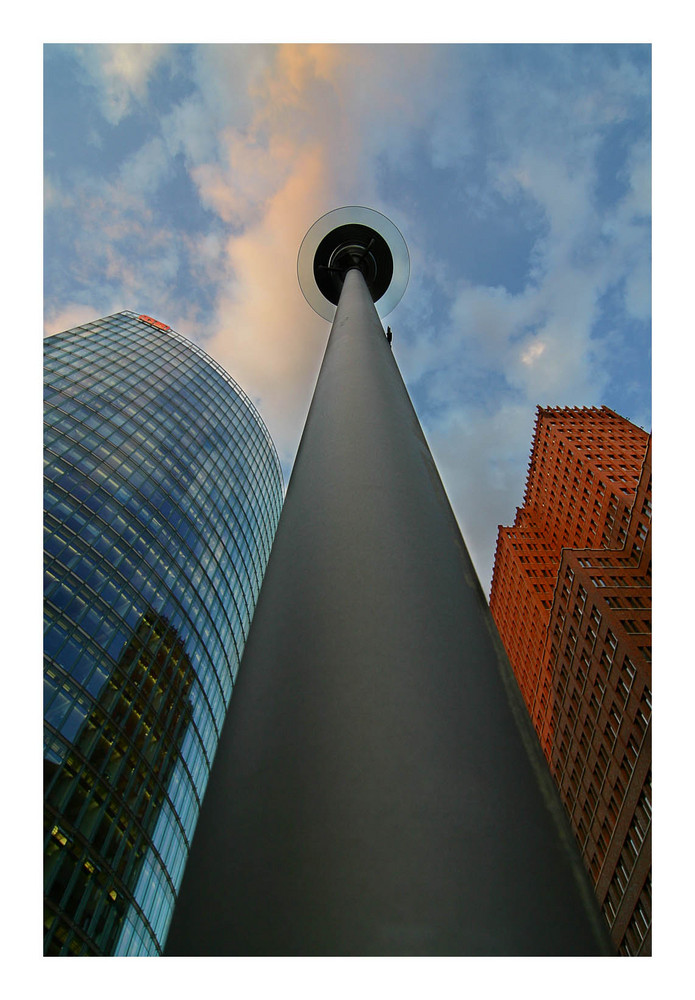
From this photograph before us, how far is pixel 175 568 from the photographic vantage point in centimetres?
5638

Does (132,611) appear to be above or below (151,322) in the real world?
below

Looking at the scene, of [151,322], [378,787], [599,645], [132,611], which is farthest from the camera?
[151,322]

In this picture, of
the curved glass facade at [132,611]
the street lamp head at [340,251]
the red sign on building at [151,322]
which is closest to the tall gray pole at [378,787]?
the street lamp head at [340,251]

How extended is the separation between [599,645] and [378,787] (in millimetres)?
67624

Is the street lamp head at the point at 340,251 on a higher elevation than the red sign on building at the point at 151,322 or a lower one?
lower

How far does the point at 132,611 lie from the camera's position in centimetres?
4709

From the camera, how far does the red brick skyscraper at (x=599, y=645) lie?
54.2 m

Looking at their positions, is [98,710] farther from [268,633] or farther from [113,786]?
[268,633]

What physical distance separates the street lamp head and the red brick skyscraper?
5088 centimetres

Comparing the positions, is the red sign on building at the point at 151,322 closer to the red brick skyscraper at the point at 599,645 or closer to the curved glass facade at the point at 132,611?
the curved glass facade at the point at 132,611

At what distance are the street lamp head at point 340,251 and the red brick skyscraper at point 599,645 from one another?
50876 millimetres

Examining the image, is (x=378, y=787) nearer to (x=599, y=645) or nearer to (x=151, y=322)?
(x=599, y=645)

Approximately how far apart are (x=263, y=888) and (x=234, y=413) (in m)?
85.7

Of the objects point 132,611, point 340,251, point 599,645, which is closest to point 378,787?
point 340,251
